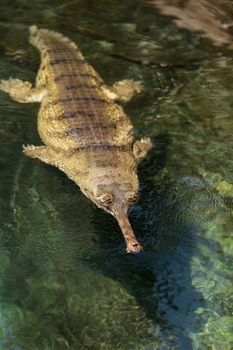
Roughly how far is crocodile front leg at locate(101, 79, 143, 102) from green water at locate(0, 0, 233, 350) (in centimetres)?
14

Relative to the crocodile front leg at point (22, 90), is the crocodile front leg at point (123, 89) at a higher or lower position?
higher

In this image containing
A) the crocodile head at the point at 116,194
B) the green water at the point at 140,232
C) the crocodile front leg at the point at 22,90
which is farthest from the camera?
the crocodile front leg at the point at 22,90

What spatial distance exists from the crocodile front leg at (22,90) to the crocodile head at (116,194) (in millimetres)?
2021

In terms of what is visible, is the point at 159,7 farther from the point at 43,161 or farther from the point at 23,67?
the point at 43,161

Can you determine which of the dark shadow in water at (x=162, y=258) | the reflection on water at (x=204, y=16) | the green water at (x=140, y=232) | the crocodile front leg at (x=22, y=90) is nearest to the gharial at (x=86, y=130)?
the crocodile front leg at (x=22, y=90)

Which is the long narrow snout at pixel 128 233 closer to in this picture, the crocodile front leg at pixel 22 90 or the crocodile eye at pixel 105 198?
the crocodile eye at pixel 105 198

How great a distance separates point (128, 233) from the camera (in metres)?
5.98

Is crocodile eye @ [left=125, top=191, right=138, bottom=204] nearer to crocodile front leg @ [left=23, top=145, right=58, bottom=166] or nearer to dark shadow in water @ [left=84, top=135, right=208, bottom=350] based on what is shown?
dark shadow in water @ [left=84, top=135, right=208, bottom=350]

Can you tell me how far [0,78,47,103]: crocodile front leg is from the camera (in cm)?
824

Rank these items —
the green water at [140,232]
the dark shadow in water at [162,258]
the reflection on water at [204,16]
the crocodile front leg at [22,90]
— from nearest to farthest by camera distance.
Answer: the green water at [140,232] < the dark shadow in water at [162,258] < the crocodile front leg at [22,90] < the reflection on water at [204,16]

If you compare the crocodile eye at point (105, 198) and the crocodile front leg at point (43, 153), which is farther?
the crocodile front leg at point (43, 153)

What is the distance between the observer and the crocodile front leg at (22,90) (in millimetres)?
8242

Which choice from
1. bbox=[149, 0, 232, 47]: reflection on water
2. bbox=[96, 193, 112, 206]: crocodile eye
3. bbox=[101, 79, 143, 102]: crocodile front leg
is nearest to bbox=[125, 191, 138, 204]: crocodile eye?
bbox=[96, 193, 112, 206]: crocodile eye

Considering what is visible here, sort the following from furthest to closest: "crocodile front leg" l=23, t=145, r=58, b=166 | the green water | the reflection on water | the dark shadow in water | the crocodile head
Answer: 1. the reflection on water
2. "crocodile front leg" l=23, t=145, r=58, b=166
3. the crocodile head
4. the dark shadow in water
5. the green water
